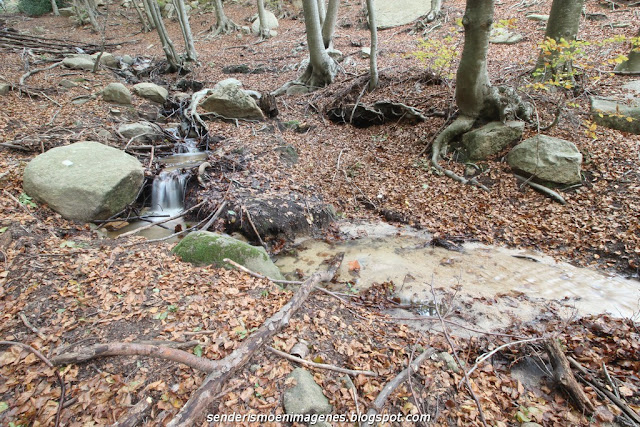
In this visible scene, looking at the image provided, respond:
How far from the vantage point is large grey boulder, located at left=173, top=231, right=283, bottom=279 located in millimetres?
4672

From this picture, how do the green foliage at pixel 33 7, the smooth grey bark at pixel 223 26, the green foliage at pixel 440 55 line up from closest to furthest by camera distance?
1. the green foliage at pixel 440 55
2. the smooth grey bark at pixel 223 26
3. the green foliage at pixel 33 7

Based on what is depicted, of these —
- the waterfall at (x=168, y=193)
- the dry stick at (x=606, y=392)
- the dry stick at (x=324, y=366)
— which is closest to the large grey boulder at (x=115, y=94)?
the waterfall at (x=168, y=193)

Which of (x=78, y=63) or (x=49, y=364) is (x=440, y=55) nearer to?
(x=49, y=364)

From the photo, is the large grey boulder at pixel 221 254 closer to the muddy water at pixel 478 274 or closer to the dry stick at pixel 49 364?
the muddy water at pixel 478 274

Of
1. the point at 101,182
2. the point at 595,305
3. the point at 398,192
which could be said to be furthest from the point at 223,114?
the point at 595,305

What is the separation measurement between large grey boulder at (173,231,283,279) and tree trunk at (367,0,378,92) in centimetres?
824

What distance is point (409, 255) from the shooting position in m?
5.85

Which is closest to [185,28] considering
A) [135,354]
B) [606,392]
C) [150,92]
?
[150,92]

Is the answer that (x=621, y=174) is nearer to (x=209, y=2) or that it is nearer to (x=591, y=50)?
(x=591, y=50)

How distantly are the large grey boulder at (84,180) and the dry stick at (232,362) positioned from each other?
15.7ft

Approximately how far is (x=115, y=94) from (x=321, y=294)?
1067 cm

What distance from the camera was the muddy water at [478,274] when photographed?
4.46 meters

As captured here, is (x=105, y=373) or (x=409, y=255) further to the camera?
(x=409, y=255)

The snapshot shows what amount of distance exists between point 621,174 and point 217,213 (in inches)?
337
